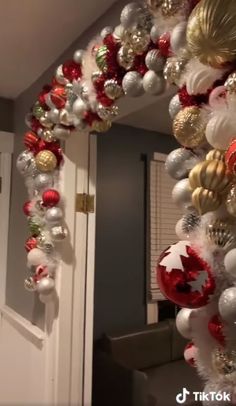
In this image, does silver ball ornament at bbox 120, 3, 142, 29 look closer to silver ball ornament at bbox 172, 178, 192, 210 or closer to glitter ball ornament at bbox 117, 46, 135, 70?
glitter ball ornament at bbox 117, 46, 135, 70

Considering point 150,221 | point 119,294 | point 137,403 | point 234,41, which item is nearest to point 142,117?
point 150,221

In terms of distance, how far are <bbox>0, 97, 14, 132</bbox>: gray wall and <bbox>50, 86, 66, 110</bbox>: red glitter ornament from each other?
91 centimetres

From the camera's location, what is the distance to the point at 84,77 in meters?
1.26

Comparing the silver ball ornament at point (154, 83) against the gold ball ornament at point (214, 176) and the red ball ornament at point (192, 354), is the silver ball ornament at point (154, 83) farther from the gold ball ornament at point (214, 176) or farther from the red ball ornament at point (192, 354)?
the red ball ornament at point (192, 354)

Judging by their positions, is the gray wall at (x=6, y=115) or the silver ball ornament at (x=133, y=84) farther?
the gray wall at (x=6, y=115)

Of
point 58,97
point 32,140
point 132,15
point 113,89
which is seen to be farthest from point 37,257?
point 132,15

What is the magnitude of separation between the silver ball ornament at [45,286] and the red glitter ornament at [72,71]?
2.64 ft

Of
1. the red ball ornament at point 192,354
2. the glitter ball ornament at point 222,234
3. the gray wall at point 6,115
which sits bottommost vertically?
the red ball ornament at point 192,354

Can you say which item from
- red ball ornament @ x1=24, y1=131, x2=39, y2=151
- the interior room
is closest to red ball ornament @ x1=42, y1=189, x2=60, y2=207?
the interior room

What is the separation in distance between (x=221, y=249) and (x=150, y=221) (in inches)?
87.3

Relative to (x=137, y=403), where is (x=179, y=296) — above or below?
above

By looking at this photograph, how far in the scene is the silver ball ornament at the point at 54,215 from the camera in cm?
148

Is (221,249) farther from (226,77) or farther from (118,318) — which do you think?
(118,318)

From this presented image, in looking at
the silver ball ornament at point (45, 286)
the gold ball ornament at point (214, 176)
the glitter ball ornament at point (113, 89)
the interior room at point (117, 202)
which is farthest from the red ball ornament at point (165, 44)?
the silver ball ornament at point (45, 286)
